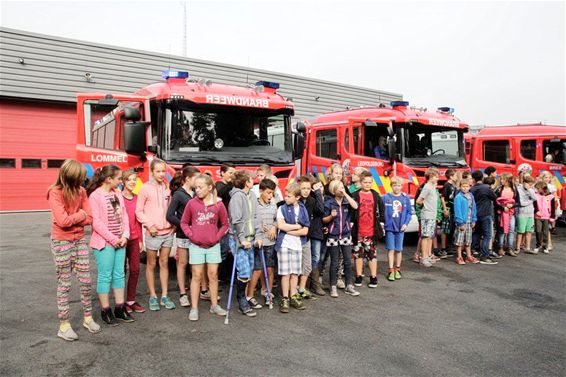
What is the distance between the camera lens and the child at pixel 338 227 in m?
5.98

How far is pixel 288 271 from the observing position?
17.9ft

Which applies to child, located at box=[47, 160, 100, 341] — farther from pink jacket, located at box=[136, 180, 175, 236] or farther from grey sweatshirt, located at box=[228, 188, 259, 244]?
grey sweatshirt, located at box=[228, 188, 259, 244]

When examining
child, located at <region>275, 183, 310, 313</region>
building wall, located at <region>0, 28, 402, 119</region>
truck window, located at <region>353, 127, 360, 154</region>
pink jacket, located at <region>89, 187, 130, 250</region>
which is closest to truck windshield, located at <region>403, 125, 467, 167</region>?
truck window, located at <region>353, 127, 360, 154</region>

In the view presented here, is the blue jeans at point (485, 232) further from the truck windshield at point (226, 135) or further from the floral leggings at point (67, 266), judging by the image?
the floral leggings at point (67, 266)

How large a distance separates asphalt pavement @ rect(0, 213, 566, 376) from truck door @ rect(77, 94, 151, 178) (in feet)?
6.76

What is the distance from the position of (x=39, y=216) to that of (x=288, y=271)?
11972 millimetres

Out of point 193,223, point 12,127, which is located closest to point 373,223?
point 193,223

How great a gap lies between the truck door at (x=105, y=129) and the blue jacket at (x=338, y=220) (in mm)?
2994

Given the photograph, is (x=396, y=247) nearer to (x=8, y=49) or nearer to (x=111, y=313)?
(x=111, y=313)

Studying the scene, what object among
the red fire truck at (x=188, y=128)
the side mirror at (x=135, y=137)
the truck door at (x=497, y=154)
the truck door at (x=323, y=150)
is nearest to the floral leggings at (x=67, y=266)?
the red fire truck at (x=188, y=128)

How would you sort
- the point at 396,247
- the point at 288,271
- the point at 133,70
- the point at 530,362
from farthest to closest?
the point at 133,70 < the point at 396,247 < the point at 288,271 < the point at 530,362

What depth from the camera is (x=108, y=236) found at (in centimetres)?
467

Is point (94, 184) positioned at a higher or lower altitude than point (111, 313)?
higher

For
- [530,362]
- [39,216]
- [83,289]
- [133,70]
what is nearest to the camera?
[530,362]
